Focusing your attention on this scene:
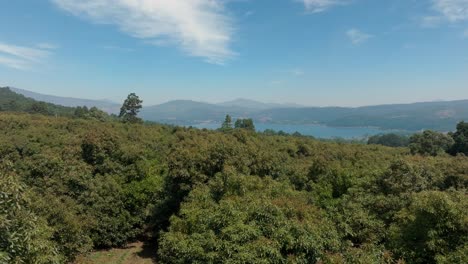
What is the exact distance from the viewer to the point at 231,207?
34.4 feet

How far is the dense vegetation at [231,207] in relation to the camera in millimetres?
8938

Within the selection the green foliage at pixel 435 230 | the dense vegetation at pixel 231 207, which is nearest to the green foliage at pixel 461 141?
the dense vegetation at pixel 231 207

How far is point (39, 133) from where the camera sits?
3675cm

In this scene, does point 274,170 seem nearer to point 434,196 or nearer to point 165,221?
point 165,221

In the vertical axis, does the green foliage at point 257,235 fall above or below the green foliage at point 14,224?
below

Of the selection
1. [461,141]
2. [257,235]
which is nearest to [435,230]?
[257,235]

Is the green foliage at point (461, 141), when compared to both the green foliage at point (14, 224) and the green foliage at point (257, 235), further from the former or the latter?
the green foliage at point (14, 224)

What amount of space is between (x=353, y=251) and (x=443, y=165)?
12.7 meters

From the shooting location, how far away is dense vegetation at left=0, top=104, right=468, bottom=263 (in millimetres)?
8938

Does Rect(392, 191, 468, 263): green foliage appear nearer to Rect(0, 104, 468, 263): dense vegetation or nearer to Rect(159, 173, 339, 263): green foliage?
Rect(0, 104, 468, 263): dense vegetation

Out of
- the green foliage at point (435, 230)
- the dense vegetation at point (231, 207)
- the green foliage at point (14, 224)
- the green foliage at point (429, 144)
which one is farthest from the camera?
the green foliage at point (429, 144)

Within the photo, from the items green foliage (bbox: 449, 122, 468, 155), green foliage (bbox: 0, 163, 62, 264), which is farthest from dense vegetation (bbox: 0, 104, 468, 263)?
green foliage (bbox: 449, 122, 468, 155)

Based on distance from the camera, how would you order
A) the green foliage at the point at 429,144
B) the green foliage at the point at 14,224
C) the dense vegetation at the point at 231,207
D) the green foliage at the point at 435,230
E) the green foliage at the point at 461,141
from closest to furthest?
1. the green foliage at the point at 14,224
2. the dense vegetation at the point at 231,207
3. the green foliage at the point at 435,230
4. the green foliage at the point at 429,144
5. the green foliage at the point at 461,141

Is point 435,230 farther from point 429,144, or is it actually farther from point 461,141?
point 461,141
